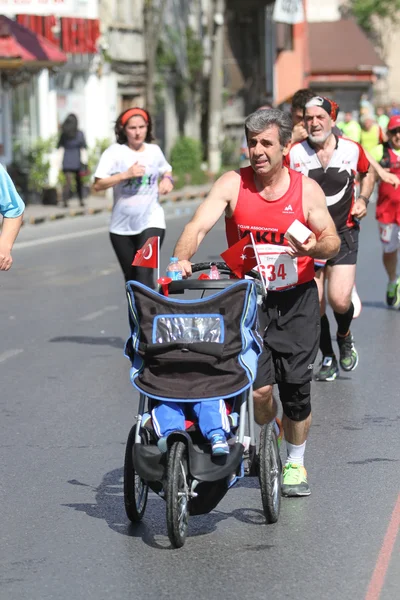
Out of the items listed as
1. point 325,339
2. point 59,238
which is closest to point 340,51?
point 59,238

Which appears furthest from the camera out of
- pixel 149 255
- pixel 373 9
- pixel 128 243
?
pixel 373 9

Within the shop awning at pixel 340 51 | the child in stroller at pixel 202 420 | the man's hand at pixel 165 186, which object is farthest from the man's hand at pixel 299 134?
the shop awning at pixel 340 51

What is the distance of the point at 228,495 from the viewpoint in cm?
647

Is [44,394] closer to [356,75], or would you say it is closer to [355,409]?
[355,409]

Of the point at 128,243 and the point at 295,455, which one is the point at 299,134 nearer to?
the point at 128,243

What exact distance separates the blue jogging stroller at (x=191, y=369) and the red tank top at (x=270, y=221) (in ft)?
1.71

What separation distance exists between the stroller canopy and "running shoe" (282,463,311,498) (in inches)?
40.5

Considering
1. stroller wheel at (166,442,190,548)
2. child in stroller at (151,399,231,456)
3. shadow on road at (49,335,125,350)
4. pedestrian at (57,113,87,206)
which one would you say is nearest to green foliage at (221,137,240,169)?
pedestrian at (57,113,87,206)

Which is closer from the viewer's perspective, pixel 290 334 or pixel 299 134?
pixel 290 334

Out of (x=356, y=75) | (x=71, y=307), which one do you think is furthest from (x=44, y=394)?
(x=356, y=75)

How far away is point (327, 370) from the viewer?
9.59m

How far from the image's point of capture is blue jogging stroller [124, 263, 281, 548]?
545 cm

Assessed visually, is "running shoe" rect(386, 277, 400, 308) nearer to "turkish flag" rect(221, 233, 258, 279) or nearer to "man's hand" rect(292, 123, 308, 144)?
"man's hand" rect(292, 123, 308, 144)

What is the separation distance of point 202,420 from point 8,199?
1.73 m
